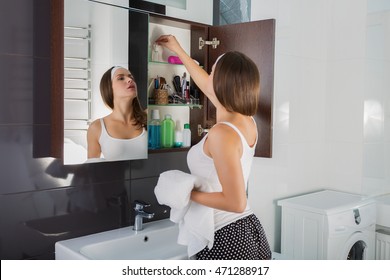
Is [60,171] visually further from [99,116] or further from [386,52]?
[386,52]

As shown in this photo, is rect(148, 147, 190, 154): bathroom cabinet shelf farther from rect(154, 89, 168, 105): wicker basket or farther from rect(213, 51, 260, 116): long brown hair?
rect(213, 51, 260, 116): long brown hair

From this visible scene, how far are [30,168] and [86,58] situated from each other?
A: 1.80 feet

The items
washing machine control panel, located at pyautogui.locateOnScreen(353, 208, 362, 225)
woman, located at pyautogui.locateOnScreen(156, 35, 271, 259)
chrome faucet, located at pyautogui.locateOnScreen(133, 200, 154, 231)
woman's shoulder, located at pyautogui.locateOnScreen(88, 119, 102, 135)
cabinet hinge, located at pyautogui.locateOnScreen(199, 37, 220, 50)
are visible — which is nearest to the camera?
woman, located at pyautogui.locateOnScreen(156, 35, 271, 259)

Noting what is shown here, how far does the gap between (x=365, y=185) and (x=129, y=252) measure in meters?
1.75

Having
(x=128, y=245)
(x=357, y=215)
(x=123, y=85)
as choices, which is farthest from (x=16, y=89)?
(x=357, y=215)

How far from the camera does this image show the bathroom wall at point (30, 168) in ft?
5.85

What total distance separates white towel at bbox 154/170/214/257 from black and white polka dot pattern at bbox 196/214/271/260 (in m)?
0.04

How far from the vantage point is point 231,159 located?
1579 mm

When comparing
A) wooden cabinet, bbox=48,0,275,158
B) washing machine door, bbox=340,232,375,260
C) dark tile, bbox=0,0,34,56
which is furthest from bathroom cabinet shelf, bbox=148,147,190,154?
washing machine door, bbox=340,232,375,260

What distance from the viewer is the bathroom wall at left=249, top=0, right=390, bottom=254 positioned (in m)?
2.70

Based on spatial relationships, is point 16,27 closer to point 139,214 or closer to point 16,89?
point 16,89

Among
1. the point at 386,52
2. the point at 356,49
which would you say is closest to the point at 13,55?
the point at 356,49

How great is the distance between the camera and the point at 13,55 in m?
1.79

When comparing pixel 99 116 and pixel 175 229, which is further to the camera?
pixel 175 229
